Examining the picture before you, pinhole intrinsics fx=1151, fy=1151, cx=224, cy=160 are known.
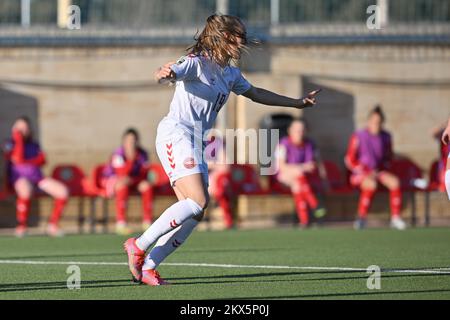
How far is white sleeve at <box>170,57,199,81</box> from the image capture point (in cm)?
792

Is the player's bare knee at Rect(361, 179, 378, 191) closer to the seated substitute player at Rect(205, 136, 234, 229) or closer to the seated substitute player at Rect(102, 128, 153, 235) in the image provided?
the seated substitute player at Rect(205, 136, 234, 229)

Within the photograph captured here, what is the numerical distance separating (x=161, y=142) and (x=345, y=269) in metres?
2.20

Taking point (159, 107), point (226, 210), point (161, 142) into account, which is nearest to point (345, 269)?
point (161, 142)

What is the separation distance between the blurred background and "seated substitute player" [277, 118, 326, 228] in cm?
131

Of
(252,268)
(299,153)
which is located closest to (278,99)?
(252,268)

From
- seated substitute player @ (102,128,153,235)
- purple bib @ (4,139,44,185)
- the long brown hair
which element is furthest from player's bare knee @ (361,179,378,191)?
the long brown hair

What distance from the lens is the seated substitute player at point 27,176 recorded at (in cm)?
1714

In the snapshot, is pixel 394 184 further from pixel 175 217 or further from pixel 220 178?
pixel 175 217

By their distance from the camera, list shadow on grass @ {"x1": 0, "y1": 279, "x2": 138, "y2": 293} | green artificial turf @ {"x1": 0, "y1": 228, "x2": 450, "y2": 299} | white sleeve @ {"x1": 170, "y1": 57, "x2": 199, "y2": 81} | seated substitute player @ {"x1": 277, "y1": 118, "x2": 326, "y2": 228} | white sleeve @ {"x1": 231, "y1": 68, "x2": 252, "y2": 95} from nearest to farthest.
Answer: green artificial turf @ {"x1": 0, "y1": 228, "x2": 450, "y2": 299}, white sleeve @ {"x1": 170, "y1": 57, "x2": 199, "y2": 81}, shadow on grass @ {"x1": 0, "y1": 279, "x2": 138, "y2": 293}, white sleeve @ {"x1": 231, "y1": 68, "x2": 252, "y2": 95}, seated substitute player @ {"x1": 277, "y1": 118, "x2": 326, "y2": 228}

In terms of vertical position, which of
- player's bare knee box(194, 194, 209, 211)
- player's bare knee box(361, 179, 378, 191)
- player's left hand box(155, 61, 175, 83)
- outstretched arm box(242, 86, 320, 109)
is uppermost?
player's left hand box(155, 61, 175, 83)

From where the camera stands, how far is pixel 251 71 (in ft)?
64.4

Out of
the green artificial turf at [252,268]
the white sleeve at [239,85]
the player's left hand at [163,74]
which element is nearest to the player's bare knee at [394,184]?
the green artificial turf at [252,268]

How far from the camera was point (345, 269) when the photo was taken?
9656 millimetres
